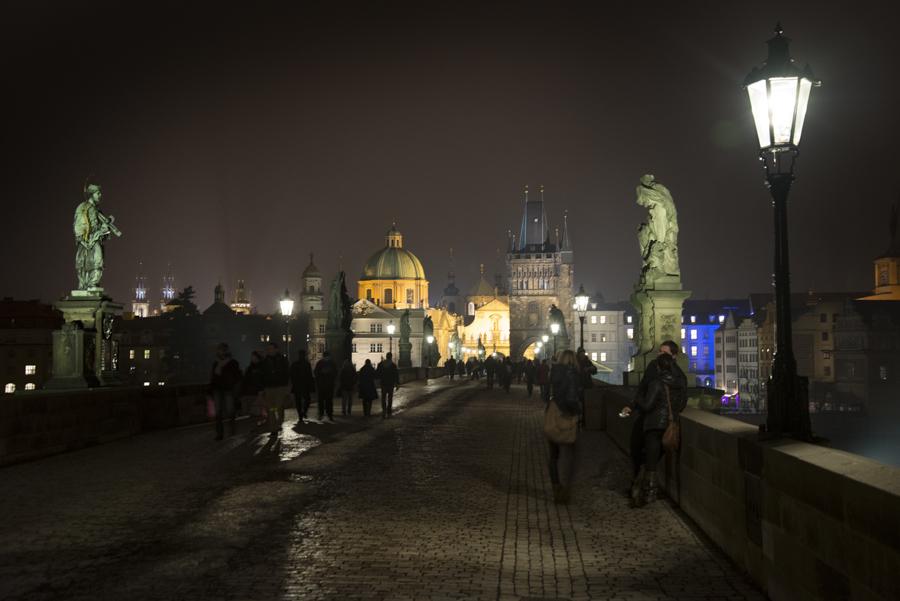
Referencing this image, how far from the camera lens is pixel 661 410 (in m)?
10.4

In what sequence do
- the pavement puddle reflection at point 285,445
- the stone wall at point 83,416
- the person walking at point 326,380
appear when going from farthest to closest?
the person walking at point 326,380 → the pavement puddle reflection at point 285,445 → the stone wall at point 83,416

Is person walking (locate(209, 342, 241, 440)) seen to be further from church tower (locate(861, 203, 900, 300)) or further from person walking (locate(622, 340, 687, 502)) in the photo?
church tower (locate(861, 203, 900, 300))

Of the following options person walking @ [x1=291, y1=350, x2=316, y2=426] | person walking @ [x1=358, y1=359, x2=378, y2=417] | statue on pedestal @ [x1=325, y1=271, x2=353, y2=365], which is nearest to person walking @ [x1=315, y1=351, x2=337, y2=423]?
person walking @ [x1=291, y1=350, x2=316, y2=426]

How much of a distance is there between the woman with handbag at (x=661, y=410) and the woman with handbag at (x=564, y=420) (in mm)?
1032

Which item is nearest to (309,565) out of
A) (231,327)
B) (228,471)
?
(228,471)

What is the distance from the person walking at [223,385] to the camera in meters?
18.2

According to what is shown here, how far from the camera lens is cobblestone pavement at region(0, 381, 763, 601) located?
7.07 meters

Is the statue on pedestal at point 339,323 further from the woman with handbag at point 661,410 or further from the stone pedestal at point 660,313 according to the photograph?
the woman with handbag at point 661,410

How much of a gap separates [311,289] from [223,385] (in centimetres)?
14383

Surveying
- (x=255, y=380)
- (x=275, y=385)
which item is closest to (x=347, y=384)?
(x=275, y=385)

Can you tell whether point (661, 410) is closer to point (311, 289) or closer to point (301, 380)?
point (301, 380)

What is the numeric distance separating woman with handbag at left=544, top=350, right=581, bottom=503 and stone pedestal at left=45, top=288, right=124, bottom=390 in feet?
48.3

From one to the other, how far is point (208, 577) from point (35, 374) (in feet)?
346

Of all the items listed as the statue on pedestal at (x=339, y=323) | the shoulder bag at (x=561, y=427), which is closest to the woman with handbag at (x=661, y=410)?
the shoulder bag at (x=561, y=427)
